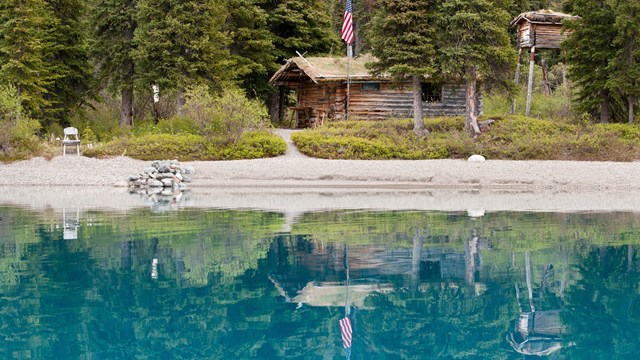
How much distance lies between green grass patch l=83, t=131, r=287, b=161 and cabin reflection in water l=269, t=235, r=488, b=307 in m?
16.2

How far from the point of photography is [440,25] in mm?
30641

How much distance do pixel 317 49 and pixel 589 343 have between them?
38241 mm

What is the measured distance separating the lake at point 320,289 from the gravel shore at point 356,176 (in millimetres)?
8396

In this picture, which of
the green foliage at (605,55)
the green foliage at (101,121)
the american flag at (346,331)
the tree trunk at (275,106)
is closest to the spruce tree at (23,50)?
the green foliage at (101,121)

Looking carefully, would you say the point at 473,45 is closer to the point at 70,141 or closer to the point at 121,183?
the point at 121,183

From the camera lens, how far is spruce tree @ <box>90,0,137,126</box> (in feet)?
116

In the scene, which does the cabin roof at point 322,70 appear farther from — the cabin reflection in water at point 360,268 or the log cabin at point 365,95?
the cabin reflection in water at point 360,268

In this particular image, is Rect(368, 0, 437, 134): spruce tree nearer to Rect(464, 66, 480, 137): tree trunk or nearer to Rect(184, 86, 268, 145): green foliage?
Rect(464, 66, 480, 137): tree trunk

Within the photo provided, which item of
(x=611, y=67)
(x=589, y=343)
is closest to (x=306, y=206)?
(x=589, y=343)

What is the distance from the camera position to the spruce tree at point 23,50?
32.9 meters

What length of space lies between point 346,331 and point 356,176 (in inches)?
733

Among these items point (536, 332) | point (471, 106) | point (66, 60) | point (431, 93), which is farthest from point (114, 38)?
point (536, 332)

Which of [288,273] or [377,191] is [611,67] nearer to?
[377,191]

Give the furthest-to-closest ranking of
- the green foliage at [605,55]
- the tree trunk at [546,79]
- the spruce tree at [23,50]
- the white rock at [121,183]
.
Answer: the tree trunk at [546,79] < the spruce tree at [23,50] < the green foliage at [605,55] < the white rock at [121,183]
